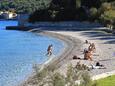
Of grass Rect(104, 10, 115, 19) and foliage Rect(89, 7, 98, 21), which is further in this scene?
foliage Rect(89, 7, 98, 21)

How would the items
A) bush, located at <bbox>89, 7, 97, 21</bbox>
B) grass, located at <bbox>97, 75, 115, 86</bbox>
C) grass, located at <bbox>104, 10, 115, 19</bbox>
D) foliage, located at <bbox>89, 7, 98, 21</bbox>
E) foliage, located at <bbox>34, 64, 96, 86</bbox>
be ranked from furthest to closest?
1. bush, located at <bbox>89, 7, 97, 21</bbox>
2. foliage, located at <bbox>89, 7, 98, 21</bbox>
3. grass, located at <bbox>104, 10, 115, 19</bbox>
4. grass, located at <bbox>97, 75, 115, 86</bbox>
5. foliage, located at <bbox>34, 64, 96, 86</bbox>

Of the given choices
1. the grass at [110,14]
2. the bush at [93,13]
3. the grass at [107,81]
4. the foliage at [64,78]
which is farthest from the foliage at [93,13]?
the foliage at [64,78]

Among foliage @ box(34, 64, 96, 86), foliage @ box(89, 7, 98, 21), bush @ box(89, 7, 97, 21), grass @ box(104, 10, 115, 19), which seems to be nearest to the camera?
foliage @ box(34, 64, 96, 86)

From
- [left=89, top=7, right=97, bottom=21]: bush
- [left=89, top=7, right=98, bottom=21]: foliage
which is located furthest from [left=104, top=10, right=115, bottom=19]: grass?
[left=89, top=7, right=97, bottom=21]: bush

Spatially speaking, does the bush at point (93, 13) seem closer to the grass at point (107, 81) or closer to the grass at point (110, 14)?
the grass at point (110, 14)

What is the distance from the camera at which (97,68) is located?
2758cm

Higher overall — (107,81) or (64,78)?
(64,78)

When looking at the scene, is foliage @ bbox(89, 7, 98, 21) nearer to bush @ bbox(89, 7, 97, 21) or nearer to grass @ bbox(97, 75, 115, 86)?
bush @ bbox(89, 7, 97, 21)

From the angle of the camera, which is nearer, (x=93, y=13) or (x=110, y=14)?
(x=110, y=14)

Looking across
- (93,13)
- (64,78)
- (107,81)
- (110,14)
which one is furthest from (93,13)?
(64,78)

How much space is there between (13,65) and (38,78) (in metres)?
26.4

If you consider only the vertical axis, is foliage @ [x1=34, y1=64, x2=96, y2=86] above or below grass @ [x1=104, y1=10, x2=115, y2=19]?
above

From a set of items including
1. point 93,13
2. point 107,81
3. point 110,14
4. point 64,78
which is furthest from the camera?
point 93,13

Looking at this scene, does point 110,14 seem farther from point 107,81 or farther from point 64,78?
point 64,78
